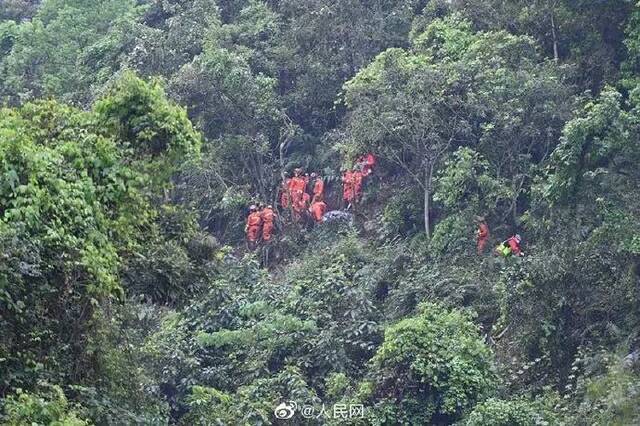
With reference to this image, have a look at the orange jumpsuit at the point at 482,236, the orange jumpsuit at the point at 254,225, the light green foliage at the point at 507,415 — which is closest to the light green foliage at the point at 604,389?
the light green foliage at the point at 507,415

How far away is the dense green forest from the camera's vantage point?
9555 mm

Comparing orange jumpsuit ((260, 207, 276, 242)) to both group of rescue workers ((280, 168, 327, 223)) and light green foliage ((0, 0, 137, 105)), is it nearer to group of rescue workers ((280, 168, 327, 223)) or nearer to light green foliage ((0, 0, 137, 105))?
group of rescue workers ((280, 168, 327, 223))

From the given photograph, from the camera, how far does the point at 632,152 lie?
14.9m

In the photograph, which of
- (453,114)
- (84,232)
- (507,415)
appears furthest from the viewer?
(453,114)

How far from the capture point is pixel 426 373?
43.8 ft

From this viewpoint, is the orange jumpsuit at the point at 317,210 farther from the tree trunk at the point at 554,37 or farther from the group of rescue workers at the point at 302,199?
the tree trunk at the point at 554,37

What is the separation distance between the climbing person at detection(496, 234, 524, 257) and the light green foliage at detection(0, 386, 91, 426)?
324 inches

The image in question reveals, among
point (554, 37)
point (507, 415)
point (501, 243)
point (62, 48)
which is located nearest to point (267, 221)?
point (501, 243)

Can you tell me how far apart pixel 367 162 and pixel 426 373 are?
17.4ft

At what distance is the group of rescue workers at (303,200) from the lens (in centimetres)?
1823

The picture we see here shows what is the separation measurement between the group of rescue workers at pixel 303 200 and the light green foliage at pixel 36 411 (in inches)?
388

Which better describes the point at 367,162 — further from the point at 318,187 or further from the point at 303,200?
the point at 303,200

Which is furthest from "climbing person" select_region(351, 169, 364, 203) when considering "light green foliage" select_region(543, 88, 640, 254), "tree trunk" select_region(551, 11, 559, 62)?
"light green foliage" select_region(543, 88, 640, 254)

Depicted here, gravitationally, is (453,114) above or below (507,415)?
above
